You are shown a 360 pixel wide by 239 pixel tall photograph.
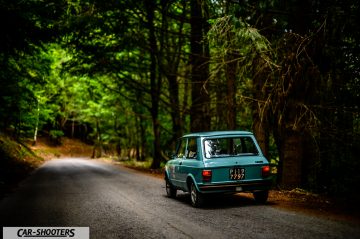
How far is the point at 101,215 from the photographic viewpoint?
9.02m

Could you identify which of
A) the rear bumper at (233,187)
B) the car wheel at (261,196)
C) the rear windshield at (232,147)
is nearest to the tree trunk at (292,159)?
the rear windshield at (232,147)

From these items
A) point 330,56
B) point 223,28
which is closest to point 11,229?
point 223,28

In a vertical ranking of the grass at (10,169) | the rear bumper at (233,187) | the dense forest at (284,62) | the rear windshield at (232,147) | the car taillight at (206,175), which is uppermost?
the dense forest at (284,62)

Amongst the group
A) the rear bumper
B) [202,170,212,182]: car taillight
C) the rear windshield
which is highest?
the rear windshield

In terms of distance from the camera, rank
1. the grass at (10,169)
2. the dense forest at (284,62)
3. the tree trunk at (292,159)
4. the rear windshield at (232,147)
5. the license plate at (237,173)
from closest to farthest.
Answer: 1. the license plate at (237,173)
2. the rear windshield at (232,147)
3. the dense forest at (284,62)
4. the tree trunk at (292,159)
5. the grass at (10,169)

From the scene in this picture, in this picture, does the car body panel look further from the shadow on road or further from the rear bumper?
the shadow on road

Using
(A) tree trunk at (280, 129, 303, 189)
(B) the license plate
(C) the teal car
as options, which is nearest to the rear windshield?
(C) the teal car

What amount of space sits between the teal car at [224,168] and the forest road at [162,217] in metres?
0.48

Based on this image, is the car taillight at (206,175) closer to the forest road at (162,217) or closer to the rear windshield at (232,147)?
the rear windshield at (232,147)

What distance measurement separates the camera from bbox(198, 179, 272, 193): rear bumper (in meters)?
9.18

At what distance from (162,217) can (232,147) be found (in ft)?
9.77

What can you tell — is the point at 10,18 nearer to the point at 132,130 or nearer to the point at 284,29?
the point at 284,29

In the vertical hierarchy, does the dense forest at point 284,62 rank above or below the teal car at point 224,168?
above

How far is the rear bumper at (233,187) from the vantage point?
918 centimetres
